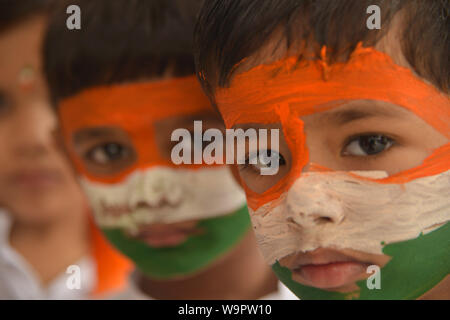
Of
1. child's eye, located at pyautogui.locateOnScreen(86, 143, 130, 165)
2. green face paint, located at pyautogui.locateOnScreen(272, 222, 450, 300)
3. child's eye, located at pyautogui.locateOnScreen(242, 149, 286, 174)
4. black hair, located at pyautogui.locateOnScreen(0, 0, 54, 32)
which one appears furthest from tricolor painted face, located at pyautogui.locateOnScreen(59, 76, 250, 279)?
black hair, located at pyautogui.locateOnScreen(0, 0, 54, 32)

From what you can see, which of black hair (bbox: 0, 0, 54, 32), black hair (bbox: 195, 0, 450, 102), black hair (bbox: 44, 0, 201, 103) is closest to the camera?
black hair (bbox: 195, 0, 450, 102)

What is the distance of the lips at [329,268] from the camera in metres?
0.76

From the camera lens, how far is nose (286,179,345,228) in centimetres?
74

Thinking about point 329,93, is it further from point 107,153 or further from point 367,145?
point 107,153

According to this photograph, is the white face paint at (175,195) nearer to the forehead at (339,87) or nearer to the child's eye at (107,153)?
the child's eye at (107,153)

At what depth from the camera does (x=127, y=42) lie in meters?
1.02

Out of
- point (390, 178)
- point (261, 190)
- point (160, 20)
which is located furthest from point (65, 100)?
point (390, 178)

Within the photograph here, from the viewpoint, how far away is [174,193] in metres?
1.04

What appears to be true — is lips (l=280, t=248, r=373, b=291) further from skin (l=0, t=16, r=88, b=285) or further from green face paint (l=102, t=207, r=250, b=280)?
skin (l=0, t=16, r=88, b=285)

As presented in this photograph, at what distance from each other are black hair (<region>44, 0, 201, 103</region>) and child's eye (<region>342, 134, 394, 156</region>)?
374 millimetres

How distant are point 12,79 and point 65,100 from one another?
0.44m

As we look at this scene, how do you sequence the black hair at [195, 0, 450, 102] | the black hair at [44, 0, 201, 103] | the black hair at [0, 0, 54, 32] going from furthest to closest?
the black hair at [0, 0, 54, 32] → the black hair at [44, 0, 201, 103] → the black hair at [195, 0, 450, 102]

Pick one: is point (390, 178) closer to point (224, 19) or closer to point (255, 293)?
point (224, 19)

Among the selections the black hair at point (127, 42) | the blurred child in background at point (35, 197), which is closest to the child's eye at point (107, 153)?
the black hair at point (127, 42)
